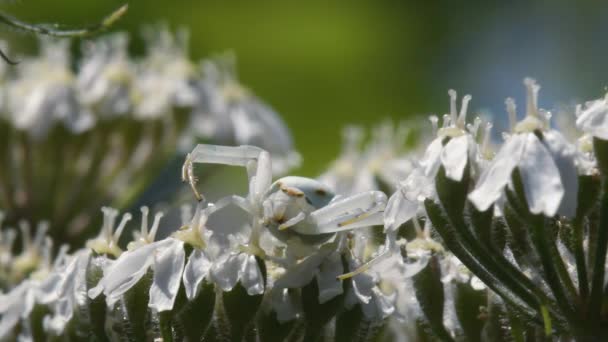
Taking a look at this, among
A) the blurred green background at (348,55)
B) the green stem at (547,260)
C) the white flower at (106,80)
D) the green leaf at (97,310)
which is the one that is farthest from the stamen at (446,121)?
the blurred green background at (348,55)

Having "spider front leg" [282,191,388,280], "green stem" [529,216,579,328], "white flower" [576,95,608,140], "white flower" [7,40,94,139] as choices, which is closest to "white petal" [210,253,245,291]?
"spider front leg" [282,191,388,280]

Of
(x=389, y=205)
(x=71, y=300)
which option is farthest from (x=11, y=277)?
(x=389, y=205)

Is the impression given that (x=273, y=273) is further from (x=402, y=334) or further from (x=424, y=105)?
(x=424, y=105)

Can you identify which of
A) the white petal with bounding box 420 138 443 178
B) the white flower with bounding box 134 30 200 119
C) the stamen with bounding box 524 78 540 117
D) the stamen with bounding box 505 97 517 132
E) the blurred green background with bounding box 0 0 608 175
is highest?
the stamen with bounding box 524 78 540 117

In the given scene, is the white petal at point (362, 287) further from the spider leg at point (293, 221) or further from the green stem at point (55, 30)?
Result: the green stem at point (55, 30)

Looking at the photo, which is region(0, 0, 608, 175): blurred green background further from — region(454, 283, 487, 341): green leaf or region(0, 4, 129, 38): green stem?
region(0, 4, 129, 38): green stem

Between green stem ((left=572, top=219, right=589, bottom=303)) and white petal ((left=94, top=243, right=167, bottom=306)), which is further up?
green stem ((left=572, top=219, right=589, bottom=303))
